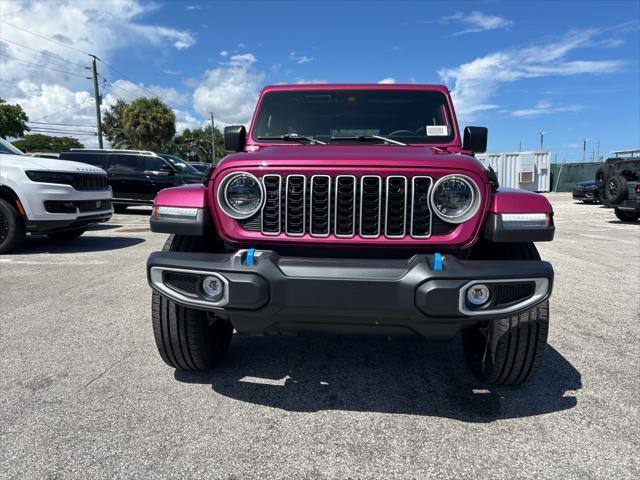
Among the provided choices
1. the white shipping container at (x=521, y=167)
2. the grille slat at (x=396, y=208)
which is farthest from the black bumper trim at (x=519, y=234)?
the white shipping container at (x=521, y=167)

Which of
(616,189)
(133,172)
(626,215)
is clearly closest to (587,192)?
(626,215)

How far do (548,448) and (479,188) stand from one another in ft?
4.14

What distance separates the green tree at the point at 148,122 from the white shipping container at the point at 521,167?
79.5ft

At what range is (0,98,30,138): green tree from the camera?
4284 centimetres

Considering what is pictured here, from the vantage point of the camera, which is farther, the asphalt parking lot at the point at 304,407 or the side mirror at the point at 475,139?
the side mirror at the point at 475,139

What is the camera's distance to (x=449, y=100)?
3.54 m

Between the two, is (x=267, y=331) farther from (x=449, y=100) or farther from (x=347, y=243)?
(x=449, y=100)

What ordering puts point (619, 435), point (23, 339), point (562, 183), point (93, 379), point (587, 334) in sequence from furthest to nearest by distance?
point (562, 183)
point (587, 334)
point (23, 339)
point (93, 379)
point (619, 435)

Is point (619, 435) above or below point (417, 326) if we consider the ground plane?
below

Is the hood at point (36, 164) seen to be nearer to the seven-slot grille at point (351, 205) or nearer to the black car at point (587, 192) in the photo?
the seven-slot grille at point (351, 205)

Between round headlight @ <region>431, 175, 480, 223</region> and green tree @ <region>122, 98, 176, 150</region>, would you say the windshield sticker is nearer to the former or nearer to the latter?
round headlight @ <region>431, 175, 480, 223</region>

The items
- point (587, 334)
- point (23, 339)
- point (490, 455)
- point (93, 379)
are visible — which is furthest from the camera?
point (587, 334)

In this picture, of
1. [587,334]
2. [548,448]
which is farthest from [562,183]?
[548,448]

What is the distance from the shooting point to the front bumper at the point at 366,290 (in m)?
2.04
